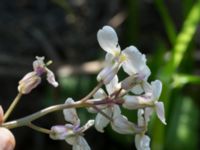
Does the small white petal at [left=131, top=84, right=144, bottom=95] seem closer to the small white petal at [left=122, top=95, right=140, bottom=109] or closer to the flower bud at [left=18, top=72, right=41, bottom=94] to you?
the small white petal at [left=122, top=95, right=140, bottom=109]

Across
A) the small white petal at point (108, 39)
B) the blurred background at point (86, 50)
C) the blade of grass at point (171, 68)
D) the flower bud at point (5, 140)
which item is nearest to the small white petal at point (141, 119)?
the small white petal at point (108, 39)

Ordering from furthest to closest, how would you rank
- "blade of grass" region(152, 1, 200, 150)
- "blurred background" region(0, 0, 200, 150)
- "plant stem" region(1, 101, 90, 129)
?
"blurred background" region(0, 0, 200, 150), "blade of grass" region(152, 1, 200, 150), "plant stem" region(1, 101, 90, 129)

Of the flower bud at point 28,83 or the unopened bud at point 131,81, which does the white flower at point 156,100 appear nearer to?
the unopened bud at point 131,81

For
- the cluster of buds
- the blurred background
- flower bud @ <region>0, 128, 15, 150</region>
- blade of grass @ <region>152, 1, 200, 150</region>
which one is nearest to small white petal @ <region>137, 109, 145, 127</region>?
the cluster of buds

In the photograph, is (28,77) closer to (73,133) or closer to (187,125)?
(73,133)

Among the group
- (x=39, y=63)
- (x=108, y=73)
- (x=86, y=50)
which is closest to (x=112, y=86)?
(x=108, y=73)

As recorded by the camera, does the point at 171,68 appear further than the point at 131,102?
Yes

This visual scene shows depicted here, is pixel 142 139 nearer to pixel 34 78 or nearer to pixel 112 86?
pixel 112 86
